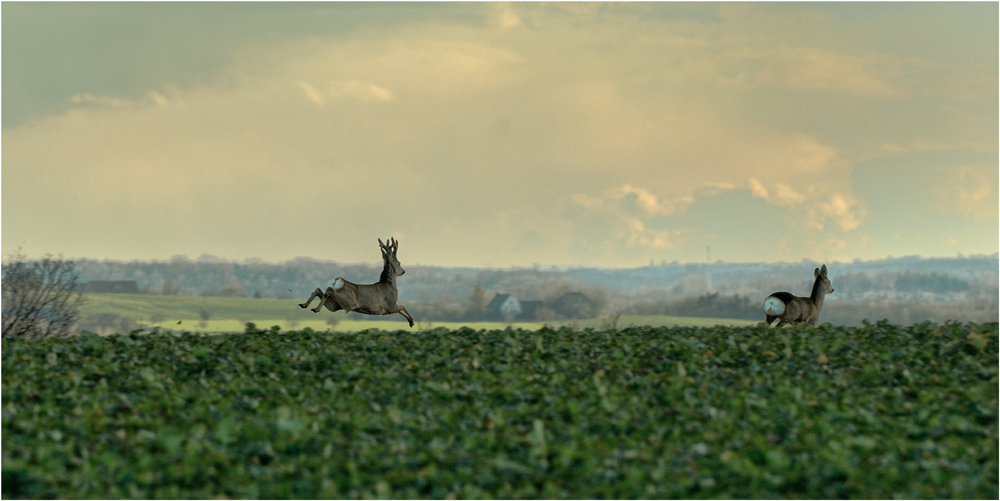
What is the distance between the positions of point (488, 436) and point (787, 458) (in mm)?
2637

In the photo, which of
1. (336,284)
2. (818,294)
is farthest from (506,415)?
(818,294)

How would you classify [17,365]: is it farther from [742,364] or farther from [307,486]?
[742,364]

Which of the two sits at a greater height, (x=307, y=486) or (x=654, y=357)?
(x=654, y=357)

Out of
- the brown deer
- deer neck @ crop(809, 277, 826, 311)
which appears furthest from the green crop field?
deer neck @ crop(809, 277, 826, 311)

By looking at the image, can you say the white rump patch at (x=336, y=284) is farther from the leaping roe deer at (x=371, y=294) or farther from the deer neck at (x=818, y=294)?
the deer neck at (x=818, y=294)

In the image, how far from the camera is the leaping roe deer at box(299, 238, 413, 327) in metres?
16.4

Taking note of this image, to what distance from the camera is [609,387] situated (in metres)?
10.7

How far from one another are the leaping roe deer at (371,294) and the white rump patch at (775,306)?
637 centimetres

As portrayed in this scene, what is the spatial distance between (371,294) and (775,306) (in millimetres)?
7145

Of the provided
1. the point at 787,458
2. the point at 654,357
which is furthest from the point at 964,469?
the point at 654,357

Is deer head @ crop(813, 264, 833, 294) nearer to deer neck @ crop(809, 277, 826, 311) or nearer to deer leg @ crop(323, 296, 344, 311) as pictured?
deer neck @ crop(809, 277, 826, 311)

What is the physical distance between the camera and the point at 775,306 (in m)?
16.2

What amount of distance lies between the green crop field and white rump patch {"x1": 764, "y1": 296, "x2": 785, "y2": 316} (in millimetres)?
1817

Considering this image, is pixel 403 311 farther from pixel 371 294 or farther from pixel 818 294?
pixel 818 294
